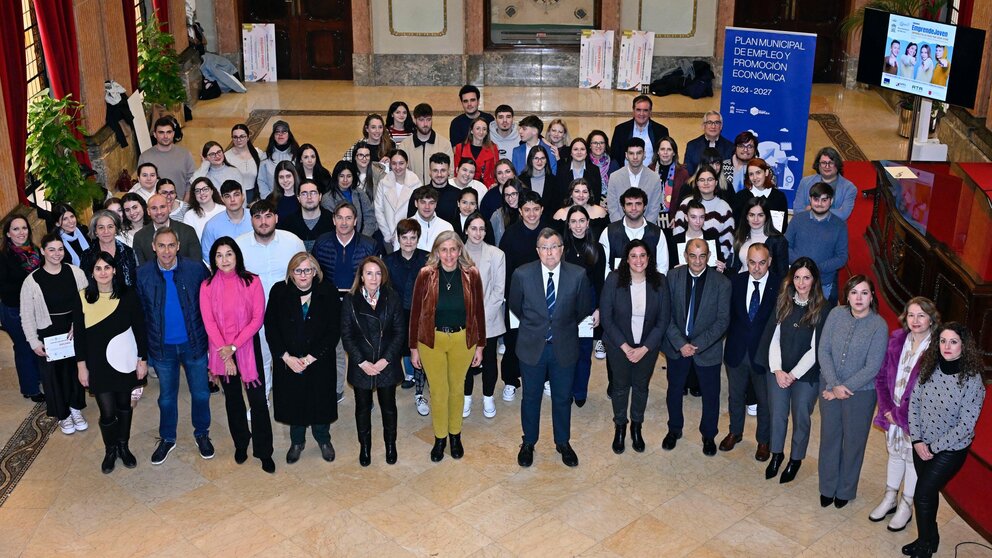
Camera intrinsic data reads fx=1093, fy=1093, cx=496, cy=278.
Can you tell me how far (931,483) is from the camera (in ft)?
19.3

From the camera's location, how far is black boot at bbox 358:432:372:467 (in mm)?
7004

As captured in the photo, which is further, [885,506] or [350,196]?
[350,196]

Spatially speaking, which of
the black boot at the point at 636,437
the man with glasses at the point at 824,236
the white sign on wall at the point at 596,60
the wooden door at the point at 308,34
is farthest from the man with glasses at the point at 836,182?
the wooden door at the point at 308,34

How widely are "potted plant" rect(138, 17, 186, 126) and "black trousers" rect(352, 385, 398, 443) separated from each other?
27.6 feet

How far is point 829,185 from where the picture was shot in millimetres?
8258

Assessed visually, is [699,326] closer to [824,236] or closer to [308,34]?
[824,236]

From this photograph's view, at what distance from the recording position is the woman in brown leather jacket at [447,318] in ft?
22.1

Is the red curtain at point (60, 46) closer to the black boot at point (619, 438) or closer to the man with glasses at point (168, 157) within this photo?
the man with glasses at point (168, 157)

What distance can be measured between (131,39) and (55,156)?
13.2 ft

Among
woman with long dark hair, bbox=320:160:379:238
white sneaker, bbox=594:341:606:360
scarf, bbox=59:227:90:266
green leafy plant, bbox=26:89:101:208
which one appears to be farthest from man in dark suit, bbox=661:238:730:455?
green leafy plant, bbox=26:89:101:208

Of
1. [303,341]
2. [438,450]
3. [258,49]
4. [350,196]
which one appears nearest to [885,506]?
[438,450]

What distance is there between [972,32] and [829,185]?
414 cm

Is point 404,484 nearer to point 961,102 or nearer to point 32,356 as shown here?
point 32,356

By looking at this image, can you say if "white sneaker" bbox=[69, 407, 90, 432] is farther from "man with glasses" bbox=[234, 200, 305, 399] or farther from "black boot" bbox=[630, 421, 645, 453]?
"black boot" bbox=[630, 421, 645, 453]
